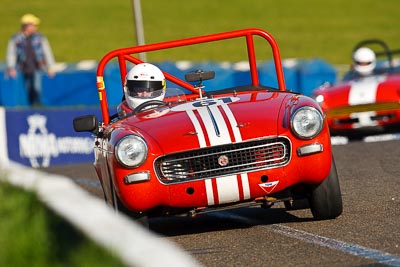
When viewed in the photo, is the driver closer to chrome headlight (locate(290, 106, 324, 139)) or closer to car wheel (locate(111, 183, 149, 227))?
car wheel (locate(111, 183, 149, 227))

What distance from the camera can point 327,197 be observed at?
7.65 meters

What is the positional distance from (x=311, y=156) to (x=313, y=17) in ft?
129

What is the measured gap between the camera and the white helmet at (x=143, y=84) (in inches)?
344

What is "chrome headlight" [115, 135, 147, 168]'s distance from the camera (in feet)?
24.3

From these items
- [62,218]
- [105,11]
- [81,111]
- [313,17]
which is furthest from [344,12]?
[62,218]

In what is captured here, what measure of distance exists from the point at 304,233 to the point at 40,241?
10.9ft

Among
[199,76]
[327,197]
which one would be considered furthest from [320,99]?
[327,197]

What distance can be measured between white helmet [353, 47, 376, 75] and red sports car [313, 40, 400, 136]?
0.84 meters

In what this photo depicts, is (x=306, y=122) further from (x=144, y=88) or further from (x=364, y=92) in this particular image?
(x=364, y=92)

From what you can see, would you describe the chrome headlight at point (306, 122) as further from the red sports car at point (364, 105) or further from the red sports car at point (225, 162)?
the red sports car at point (364, 105)

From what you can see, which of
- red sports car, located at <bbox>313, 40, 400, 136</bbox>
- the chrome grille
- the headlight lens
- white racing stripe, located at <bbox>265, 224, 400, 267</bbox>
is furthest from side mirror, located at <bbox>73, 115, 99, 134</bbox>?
the headlight lens

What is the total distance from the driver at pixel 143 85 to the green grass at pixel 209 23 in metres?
27.1

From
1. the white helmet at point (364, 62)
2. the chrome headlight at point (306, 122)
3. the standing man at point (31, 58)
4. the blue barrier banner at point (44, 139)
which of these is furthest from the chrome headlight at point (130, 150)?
the standing man at point (31, 58)

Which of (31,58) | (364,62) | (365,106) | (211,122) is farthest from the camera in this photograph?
(31,58)
